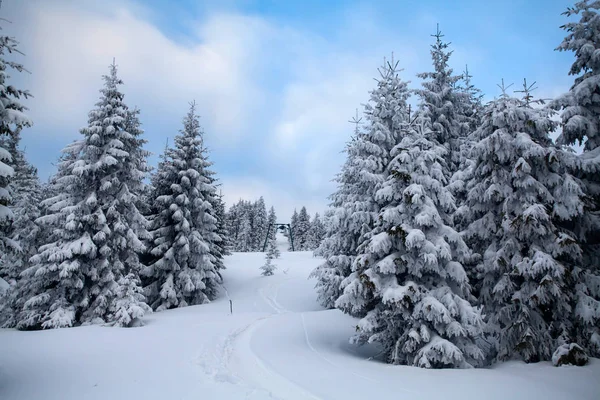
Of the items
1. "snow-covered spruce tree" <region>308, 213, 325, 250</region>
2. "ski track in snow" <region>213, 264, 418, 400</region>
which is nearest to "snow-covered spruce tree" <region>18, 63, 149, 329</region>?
"ski track in snow" <region>213, 264, 418, 400</region>

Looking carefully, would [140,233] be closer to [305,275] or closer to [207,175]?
[207,175]

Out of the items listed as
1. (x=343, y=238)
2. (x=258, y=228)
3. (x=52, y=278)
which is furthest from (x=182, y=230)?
(x=258, y=228)

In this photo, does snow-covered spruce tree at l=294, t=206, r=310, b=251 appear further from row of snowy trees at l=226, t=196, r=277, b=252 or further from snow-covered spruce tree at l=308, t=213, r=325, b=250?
row of snowy trees at l=226, t=196, r=277, b=252

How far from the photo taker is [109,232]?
1884 cm

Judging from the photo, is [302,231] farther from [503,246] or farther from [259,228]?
[503,246]

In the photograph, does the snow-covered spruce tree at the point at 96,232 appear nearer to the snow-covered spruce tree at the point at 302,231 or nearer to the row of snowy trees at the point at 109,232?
the row of snowy trees at the point at 109,232

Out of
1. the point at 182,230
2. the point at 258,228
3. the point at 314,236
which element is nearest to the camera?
the point at 182,230

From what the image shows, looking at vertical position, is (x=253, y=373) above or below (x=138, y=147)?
below

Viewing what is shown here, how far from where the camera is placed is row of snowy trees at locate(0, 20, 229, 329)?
1777 cm


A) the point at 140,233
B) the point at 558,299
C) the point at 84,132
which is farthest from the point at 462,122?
the point at 84,132

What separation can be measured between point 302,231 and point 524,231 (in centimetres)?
8678

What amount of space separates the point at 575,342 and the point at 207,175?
2394 centimetres

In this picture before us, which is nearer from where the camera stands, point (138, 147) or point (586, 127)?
point (586, 127)

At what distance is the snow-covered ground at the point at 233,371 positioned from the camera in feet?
25.2
